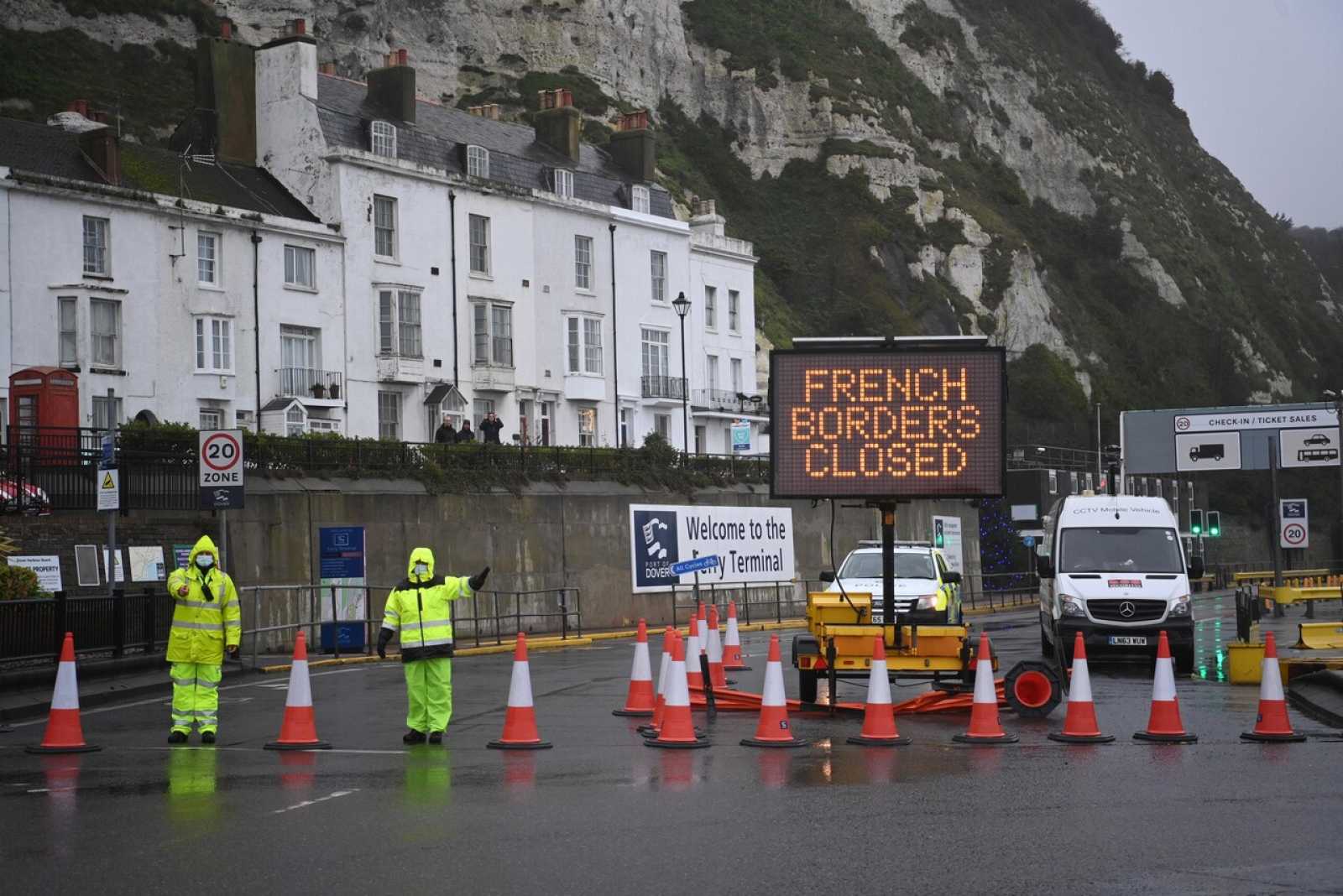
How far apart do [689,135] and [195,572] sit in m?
104

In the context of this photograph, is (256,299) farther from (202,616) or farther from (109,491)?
(202,616)

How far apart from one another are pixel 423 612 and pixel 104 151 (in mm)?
36657

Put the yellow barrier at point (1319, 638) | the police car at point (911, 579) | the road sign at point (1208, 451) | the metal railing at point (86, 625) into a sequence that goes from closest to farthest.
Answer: the metal railing at point (86, 625), the yellow barrier at point (1319, 638), the police car at point (911, 579), the road sign at point (1208, 451)

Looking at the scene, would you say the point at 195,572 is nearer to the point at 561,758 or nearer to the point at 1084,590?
the point at 561,758

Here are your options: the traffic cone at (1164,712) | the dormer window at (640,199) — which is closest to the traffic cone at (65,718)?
the traffic cone at (1164,712)

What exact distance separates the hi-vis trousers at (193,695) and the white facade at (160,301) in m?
29.9

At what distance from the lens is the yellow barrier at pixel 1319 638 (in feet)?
75.8

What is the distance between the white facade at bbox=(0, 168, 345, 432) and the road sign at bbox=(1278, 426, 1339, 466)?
28.2 metres

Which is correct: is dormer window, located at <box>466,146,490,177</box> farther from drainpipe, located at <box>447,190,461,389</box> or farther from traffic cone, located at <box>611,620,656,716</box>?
traffic cone, located at <box>611,620,656,716</box>

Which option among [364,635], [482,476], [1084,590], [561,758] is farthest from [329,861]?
[482,476]

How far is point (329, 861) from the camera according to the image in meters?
9.45

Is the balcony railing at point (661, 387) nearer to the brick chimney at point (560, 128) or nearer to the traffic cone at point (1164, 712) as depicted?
the brick chimney at point (560, 128)

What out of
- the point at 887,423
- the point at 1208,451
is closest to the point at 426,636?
the point at 887,423

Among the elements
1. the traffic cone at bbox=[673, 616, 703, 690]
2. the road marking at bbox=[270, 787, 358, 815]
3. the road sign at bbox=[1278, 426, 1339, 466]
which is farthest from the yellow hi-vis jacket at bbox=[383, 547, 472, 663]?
the road sign at bbox=[1278, 426, 1339, 466]
